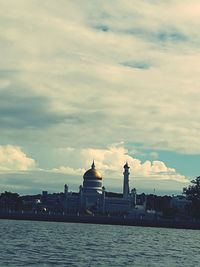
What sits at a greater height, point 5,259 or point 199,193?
point 199,193

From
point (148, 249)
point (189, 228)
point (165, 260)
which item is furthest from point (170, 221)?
point (165, 260)

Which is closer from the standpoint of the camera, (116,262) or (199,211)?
(116,262)

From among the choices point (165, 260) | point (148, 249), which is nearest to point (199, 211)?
point (148, 249)

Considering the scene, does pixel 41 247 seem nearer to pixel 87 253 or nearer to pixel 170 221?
pixel 87 253

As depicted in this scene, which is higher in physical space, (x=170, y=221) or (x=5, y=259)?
(x=170, y=221)

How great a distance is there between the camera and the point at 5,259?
5419cm

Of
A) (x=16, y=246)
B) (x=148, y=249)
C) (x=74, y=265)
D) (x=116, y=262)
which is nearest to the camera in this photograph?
(x=74, y=265)

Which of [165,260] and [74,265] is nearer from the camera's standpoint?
[74,265]

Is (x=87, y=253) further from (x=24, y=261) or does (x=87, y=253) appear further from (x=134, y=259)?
(x=24, y=261)

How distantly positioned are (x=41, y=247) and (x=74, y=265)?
678 inches

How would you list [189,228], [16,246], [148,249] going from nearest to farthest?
[16,246], [148,249], [189,228]

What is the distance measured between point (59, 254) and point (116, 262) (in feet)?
25.4

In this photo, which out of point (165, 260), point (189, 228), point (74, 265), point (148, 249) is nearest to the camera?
point (74, 265)

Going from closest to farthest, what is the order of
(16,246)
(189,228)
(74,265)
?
(74,265) → (16,246) → (189,228)
